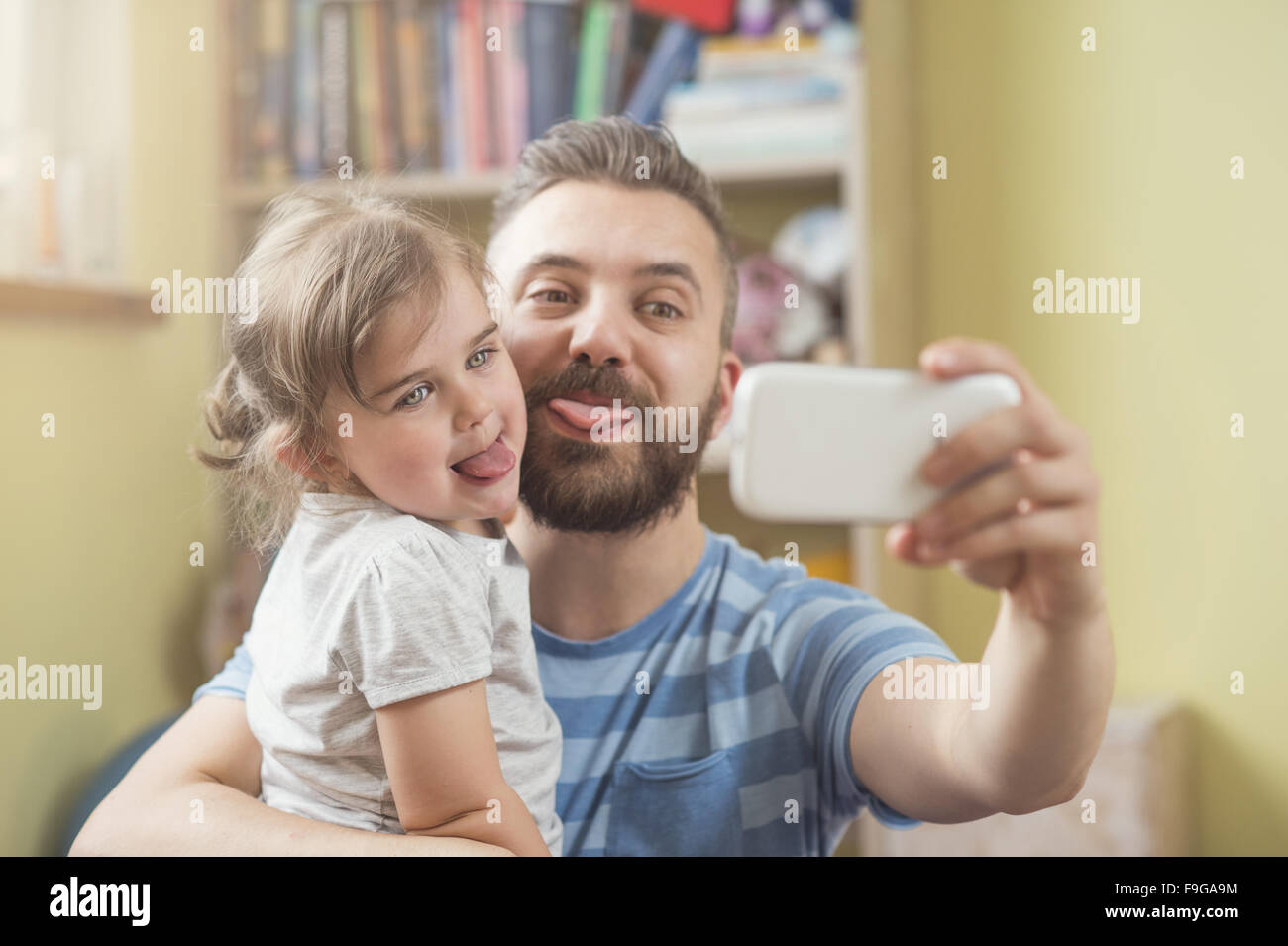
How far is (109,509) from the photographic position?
73 centimetres

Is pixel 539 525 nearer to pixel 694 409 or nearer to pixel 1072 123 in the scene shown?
pixel 694 409

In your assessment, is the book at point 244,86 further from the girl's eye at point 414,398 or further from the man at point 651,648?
the girl's eye at point 414,398

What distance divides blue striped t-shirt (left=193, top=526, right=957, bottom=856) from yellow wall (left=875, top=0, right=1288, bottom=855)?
17cm

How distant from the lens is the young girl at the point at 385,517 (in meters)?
0.37

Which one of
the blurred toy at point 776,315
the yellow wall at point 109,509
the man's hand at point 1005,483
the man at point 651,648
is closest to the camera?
A: the man's hand at point 1005,483

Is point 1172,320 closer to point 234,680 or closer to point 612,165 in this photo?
point 612,165

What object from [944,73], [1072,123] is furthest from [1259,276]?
[944,73]

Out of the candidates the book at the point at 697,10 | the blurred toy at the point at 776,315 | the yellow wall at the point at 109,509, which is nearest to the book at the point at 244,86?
the yellow wall at the point at 109,509

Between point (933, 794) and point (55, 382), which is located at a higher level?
point (55, 382)

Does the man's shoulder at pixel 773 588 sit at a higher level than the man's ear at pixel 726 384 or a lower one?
lower

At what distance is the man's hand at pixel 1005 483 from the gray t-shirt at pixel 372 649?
158 millimetres

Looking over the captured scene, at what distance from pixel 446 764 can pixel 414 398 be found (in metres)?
0.13
